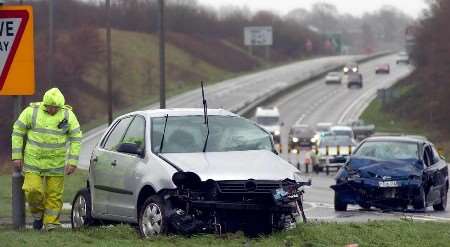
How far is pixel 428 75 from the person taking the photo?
255 ft

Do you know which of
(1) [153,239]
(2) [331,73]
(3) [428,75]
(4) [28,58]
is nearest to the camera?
(1) [153,239]

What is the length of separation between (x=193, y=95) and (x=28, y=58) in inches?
3221

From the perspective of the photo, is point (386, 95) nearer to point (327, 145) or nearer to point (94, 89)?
point (94, 89)

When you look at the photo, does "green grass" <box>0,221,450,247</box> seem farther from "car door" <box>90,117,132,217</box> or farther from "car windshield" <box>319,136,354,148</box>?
"car windshield" <box>319,136,354,148</box>

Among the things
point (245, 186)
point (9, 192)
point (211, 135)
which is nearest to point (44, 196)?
point (211, 135)

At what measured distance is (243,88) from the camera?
10375 cm

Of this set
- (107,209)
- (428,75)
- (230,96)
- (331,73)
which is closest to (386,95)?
(428,75)

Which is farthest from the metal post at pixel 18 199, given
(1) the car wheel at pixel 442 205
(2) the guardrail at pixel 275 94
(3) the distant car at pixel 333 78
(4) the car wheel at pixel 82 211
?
(3) the distant car at pixel 333 78

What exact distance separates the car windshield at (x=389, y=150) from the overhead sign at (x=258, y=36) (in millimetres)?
116968

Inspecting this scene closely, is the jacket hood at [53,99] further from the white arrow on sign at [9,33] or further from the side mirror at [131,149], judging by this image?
the white arrow on sign at [9,33]

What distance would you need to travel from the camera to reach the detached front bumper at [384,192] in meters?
19.4

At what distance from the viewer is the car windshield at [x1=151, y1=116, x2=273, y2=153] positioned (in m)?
12.4

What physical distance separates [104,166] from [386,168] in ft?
25.3

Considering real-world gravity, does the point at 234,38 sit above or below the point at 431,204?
above
